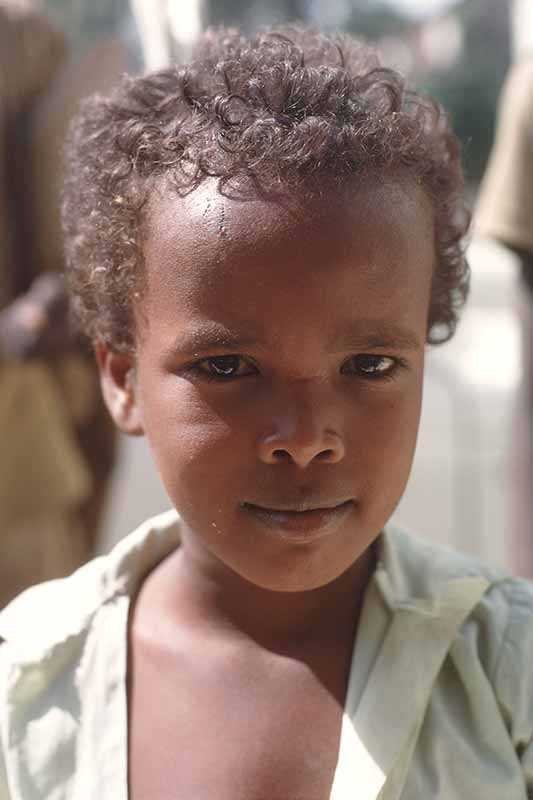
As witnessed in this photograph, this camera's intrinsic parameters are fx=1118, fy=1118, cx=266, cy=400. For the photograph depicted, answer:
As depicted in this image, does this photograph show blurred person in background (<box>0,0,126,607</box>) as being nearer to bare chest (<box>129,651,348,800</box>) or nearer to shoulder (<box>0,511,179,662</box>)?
shoulder (<box>0,511,179,662</box>)

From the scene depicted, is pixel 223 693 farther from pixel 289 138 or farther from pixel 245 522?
pixel 289 138

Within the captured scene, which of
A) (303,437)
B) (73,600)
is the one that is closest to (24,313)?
(73,600)

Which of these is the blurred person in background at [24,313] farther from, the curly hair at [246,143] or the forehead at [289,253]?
the forehead at [289,253]

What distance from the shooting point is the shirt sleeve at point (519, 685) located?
97 centimetres

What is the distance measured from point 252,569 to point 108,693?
20 centimetres

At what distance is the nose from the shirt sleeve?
0.80 feet

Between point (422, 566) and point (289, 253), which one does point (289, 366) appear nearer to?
point (289, 253)

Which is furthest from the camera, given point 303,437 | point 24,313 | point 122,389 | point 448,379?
point 448,379

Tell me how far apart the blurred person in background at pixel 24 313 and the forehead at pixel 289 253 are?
45.4 inches

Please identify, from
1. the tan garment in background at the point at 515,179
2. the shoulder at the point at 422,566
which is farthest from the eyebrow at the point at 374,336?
the tan garment in background at the point at 515,179

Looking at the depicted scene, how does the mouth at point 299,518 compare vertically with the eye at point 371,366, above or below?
below

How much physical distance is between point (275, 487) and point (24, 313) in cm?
125

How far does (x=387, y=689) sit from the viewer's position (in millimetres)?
998

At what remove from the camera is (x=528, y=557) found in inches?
67.4
